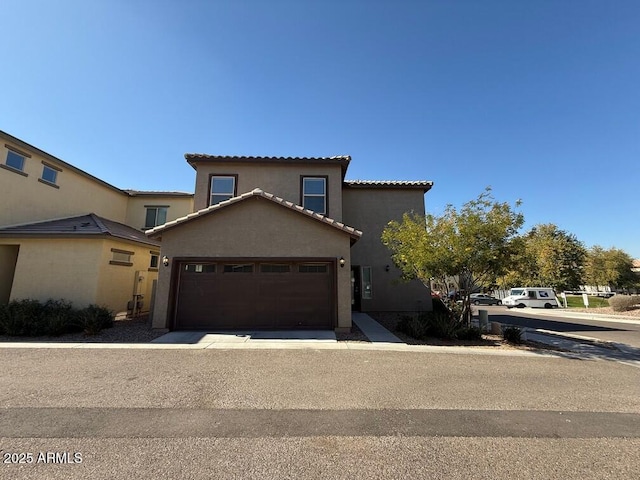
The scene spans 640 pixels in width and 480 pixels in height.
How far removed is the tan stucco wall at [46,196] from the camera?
1281cm

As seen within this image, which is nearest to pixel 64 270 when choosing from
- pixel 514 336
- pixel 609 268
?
pixel 514 336

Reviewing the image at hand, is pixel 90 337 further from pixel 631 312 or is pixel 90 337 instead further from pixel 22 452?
pixel 631 312

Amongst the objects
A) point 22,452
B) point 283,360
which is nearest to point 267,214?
point 283,360

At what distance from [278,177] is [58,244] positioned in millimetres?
9805

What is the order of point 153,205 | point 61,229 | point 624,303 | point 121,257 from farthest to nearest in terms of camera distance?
point 624,303 → point 153,205 → point 121,257 → point 61,229

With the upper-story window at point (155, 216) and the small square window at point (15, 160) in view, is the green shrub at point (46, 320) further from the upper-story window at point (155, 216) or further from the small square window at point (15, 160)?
the upper-story window at point (155, 216)

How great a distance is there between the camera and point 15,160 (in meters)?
13.2

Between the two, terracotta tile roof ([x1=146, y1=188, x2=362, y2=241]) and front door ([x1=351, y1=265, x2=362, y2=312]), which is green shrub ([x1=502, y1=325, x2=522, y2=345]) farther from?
front door ([x1=351, y1=265, x2=362, y2=312])

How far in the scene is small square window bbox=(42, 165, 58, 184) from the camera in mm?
14358

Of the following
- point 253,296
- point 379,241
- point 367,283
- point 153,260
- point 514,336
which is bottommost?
point 514,336

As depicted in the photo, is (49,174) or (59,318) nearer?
(59,318)

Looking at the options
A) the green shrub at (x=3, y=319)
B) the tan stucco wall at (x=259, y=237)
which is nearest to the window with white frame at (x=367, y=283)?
the tan stucco wall at (x=259, y=237)

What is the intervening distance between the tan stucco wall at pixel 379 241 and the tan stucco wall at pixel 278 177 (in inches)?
82.8

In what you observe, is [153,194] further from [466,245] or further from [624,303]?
[624,303]
